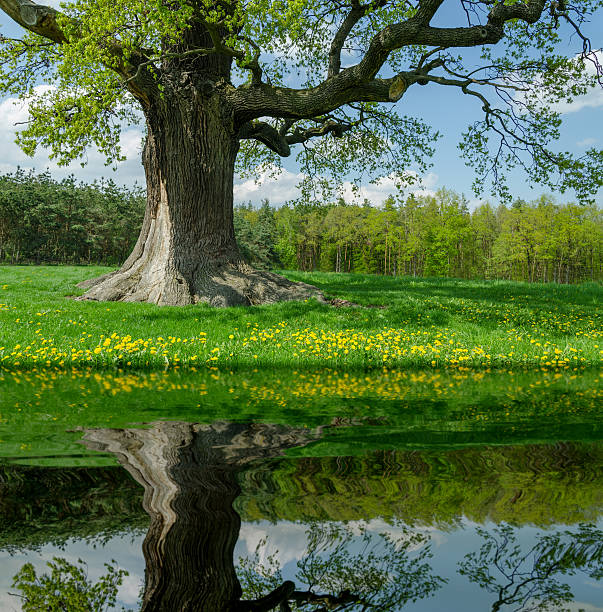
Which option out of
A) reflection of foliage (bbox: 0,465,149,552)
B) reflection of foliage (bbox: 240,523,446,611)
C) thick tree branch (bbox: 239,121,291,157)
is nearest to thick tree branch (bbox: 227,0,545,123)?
thick tree branch (bbox: 239,121,291,157)

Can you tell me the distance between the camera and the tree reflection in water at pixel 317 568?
53.2 inches

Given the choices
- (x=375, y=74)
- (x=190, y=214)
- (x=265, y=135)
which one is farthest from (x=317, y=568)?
(x=265, y=135)

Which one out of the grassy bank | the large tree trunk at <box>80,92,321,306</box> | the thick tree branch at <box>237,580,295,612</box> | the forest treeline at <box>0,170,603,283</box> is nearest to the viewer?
the thick tree branch at <box>237,580,295,612</box>

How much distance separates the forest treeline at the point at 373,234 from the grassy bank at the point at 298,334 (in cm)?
5264

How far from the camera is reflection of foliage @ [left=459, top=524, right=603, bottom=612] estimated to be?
1.37 meters

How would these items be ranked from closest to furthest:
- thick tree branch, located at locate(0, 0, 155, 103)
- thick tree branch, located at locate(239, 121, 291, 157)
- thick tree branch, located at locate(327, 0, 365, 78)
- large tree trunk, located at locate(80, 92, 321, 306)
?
thick tree branch, located at locate(0, 0, 155, 103)
large tree trunk, located at locate(80, 92, 321, 306)
thick tree branch, located at locate(327, 0, 365, 78)
thick tree branch, located at locate(239, 121, 291, 157)

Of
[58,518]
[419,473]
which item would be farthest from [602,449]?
[58,518]

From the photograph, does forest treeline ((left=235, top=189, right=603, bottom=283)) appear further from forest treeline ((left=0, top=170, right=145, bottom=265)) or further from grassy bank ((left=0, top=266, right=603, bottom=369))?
grassy bank ((left=0, top=266, right=603, bottom=369))

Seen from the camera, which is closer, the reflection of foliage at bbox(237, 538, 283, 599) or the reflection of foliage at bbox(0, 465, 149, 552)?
the reflection of foliage at bbox(237, 538, 283, 599)

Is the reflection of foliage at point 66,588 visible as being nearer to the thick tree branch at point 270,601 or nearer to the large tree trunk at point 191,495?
the large tree trunk at point 191,495

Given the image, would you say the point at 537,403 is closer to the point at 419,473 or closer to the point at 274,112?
the point at 419,473

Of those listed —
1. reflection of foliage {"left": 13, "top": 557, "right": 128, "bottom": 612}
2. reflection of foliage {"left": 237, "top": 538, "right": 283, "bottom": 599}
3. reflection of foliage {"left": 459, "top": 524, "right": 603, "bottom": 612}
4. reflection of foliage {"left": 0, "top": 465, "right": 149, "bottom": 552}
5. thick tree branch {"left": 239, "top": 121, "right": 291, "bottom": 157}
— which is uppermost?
thick tree branch {"left": 239, "top": 121, "right": 291, "bottom": 157}

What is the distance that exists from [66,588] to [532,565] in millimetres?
1476

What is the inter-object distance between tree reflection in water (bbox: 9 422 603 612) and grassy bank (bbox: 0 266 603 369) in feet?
18.6
